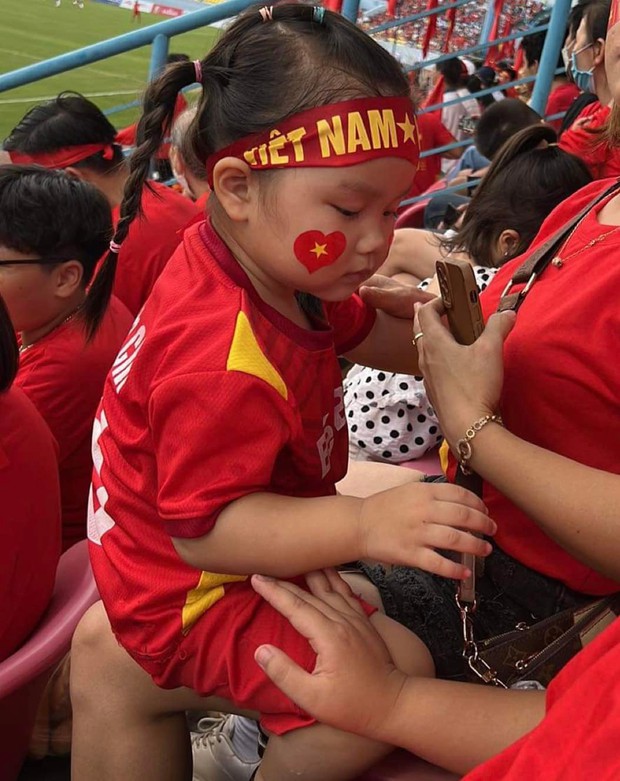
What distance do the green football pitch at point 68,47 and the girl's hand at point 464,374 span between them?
12101 millimetres

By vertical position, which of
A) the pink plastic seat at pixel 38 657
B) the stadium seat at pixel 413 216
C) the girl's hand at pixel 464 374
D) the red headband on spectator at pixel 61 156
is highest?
the girl's hand at pixel 464 374

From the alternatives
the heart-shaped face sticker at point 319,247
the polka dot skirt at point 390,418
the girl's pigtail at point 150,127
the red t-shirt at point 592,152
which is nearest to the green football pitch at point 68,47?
the red t-shirt at point 592,152

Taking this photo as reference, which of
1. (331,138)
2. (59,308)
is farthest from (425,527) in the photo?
(59,308)

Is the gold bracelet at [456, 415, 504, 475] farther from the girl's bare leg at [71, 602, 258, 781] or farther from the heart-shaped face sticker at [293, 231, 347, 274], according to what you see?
the girl's bare leg at [71, 602, 258, 781]

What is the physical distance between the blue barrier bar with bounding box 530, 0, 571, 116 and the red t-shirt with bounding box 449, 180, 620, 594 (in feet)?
14.1

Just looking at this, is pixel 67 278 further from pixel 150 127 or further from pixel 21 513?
pixel 150 127

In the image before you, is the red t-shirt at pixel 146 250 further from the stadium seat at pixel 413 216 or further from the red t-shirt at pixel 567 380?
the red t-shirt at pixel 567 380

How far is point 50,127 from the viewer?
4117 millimetres

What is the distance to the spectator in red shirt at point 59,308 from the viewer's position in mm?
2617

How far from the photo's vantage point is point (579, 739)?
0.85m

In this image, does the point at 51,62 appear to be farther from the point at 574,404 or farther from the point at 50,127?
the point at 574,404

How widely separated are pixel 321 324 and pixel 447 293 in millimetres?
252

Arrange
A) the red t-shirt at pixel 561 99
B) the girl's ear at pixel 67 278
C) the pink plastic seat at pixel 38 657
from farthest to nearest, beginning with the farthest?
the red t-shirt at pixel 561 99
the girl's ear at pixel 67 278
the pink plastic seat at pixel 38 657

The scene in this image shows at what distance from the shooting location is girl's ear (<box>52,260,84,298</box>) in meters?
2.75
